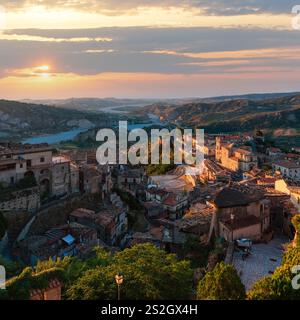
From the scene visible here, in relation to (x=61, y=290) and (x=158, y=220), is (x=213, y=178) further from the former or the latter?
(x=61, y=290)

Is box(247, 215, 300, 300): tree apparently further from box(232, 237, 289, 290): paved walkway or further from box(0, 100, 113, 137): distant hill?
box(0, 100, 113, 137): distant hill

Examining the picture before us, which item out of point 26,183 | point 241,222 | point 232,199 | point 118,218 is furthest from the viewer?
point 118,218

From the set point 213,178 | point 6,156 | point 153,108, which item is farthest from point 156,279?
point 153,108

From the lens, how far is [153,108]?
195 meters

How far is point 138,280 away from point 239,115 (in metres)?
118

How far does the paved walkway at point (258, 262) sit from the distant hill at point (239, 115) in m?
78.5

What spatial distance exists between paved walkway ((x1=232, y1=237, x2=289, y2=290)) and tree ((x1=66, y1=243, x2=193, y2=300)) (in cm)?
409

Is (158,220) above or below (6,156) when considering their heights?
below

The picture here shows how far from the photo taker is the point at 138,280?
12383mm

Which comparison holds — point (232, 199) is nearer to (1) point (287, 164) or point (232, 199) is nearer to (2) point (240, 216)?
(2) point (240, 216)

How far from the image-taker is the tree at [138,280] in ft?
39.3

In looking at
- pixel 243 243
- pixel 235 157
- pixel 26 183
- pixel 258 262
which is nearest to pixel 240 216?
pixel 243 243

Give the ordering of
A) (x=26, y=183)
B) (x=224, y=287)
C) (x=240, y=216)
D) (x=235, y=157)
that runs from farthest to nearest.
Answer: (x=235, y=157) < (x=26, y=183) < (x=240, y=216) < (x=224, y=287)

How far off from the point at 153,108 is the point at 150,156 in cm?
14122
